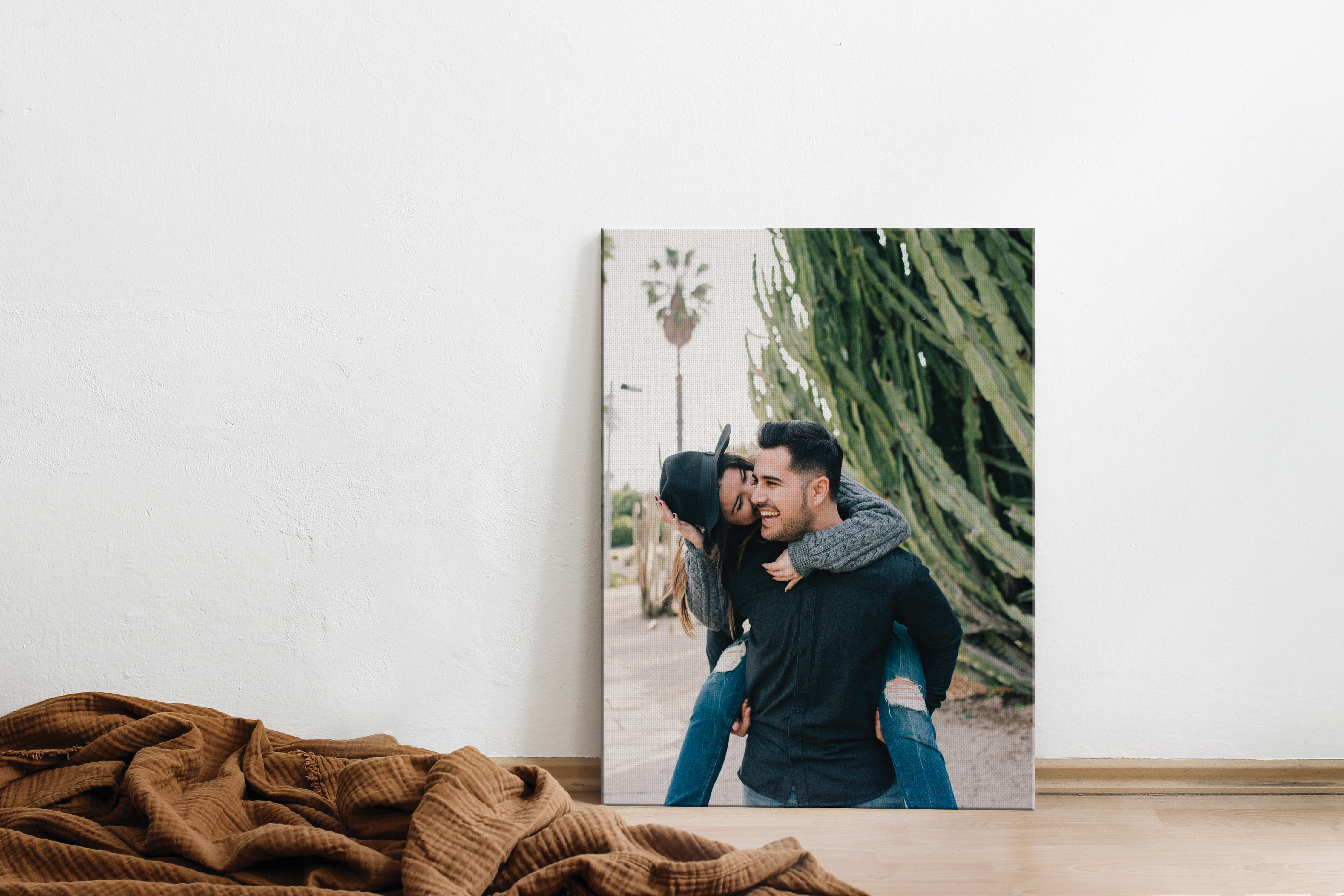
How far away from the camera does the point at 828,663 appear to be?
187 cm

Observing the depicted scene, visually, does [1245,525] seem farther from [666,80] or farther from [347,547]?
[347,547]

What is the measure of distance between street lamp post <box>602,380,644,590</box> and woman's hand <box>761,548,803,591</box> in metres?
0.36

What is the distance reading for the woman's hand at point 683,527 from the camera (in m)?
1.91

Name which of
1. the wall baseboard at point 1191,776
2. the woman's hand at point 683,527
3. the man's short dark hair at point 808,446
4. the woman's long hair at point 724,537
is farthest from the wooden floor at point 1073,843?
the man's short dark hair at point 808,446

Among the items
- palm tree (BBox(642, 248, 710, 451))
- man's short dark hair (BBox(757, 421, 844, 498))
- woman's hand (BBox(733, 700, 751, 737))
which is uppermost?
palm tree (BBox(642, 248, 710, 451))

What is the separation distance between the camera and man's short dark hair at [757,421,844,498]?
1882 millimetres

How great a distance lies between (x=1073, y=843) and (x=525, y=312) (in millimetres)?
1633

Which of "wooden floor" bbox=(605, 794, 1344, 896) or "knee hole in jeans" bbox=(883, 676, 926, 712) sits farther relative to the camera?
"knee hole in jeans" bbox=(883, 676, 926, 712)

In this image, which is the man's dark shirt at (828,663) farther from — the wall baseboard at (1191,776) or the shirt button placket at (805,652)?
the wall baseboard at (1191,776)

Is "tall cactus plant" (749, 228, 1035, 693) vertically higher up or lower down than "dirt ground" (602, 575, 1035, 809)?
higher up

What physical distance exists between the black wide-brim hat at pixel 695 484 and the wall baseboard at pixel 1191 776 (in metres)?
0.71

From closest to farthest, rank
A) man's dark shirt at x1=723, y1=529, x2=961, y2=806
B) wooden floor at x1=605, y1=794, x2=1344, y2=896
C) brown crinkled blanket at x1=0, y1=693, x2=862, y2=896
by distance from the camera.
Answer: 1. brown crinkled blanket at x1=0, y1=693, x2=862, y2=896
2. wooden floor at x1=605, y1=794, x2=1344, y2=896
3. man's dark shirt at x1=723, y1=529, x2=961, y2=806

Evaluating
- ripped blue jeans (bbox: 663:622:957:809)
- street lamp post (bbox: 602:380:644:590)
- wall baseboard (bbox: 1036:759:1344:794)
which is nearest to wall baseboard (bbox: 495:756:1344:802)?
wall baseboard (bbox: 1036:759:1344:794)

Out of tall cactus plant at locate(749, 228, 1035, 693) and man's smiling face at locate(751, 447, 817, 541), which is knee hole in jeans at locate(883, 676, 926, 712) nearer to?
tall cactus plant at locate(749, 228, 1035, 693)
